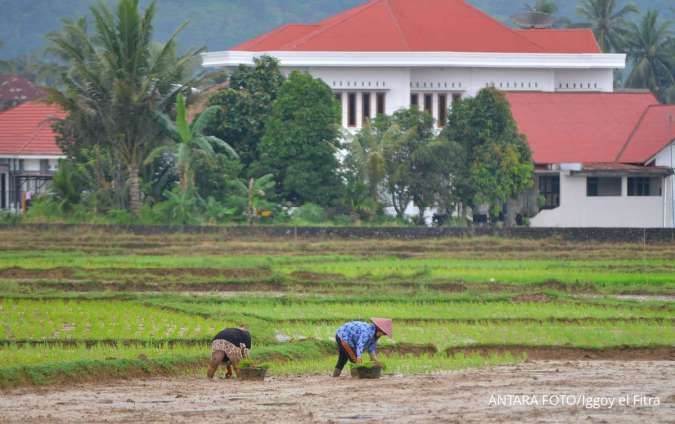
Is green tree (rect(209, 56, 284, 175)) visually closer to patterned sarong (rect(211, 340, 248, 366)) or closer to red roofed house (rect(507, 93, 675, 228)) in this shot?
red roofed house (rect(507, 93, 675, 228))

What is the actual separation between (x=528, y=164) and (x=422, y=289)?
54.6 ft

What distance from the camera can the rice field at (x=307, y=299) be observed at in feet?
59.4

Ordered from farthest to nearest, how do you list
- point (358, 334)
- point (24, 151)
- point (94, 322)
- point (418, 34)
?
point (24, 151) < point (418, 34) < point (94, 322) < point (358, 334)

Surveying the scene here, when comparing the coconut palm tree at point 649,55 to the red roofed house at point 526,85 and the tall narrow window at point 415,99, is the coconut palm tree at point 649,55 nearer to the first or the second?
the red roofed house at point 526,85

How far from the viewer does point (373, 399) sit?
1382 cm

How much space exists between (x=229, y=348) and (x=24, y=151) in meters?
40.1

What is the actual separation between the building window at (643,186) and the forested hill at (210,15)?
342 ft

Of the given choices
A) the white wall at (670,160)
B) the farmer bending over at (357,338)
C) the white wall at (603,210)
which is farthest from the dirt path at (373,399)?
the white wall at (670,160)

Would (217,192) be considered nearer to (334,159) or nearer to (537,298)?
(334,159)

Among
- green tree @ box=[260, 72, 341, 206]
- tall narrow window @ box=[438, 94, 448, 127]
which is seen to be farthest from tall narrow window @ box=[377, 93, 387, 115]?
green tree @ box=[260, 72, 341, 206]

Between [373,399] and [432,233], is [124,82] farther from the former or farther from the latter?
[373,399]

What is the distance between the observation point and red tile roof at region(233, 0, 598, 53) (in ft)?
165

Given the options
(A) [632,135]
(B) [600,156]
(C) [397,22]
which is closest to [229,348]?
(B) [600,156]

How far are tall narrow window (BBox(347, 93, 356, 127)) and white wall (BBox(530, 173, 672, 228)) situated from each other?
27.8 feet
